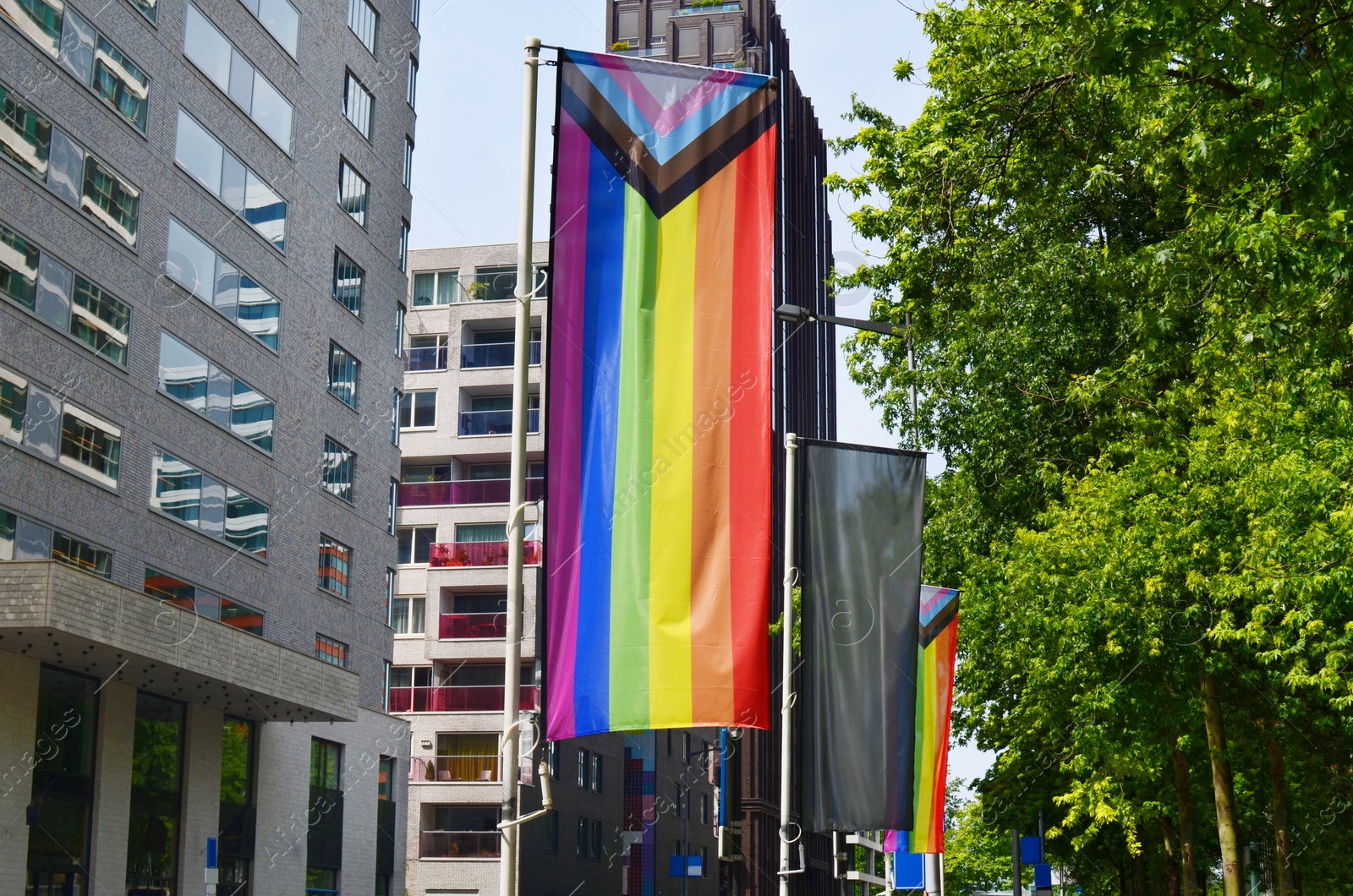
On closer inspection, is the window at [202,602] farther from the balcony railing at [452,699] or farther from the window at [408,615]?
the window at [408,615]

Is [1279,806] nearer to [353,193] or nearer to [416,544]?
[353,193]

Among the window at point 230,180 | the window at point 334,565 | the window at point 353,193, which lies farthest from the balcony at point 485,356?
the window at point 230,180

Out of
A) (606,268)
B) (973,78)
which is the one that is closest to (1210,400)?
(973,78)

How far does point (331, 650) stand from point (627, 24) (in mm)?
56951

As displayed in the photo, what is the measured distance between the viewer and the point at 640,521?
904cm

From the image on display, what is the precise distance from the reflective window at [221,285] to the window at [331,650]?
29.2 feet

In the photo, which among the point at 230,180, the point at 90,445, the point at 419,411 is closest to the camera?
the point at 90,445

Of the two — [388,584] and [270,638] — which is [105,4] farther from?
[388,584]

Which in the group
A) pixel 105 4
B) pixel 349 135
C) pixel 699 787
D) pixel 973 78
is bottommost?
pixel 699 787

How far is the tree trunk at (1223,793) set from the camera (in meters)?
Result: 25.9

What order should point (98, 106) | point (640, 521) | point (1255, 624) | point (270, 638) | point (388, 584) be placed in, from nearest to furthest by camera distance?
1. point (640, 521)
2. point (1255, 624)
3. point (98, 106)
4. point (270, 638)
5. point (388, 584)

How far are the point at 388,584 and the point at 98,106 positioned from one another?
21702 mm

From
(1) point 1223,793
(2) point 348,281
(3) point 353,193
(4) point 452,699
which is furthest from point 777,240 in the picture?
(1) point 1223,793

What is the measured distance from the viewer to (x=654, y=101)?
9.49m
